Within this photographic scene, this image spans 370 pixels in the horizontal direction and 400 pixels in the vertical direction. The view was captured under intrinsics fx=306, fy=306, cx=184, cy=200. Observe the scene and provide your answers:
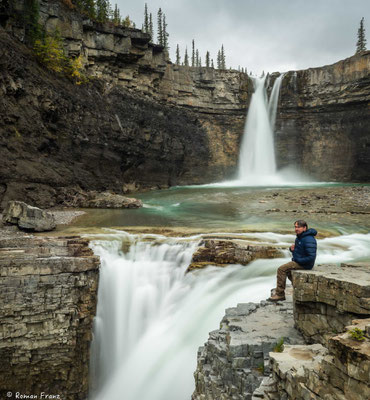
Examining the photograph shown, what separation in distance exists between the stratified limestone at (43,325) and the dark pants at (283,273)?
4.98 m

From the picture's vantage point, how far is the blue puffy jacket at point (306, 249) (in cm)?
553

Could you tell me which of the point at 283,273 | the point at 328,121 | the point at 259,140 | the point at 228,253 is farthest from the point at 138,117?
the point at 283,273

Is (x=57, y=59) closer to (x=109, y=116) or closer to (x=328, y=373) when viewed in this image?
(x=109, y=116)

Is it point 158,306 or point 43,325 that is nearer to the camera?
point 43,325

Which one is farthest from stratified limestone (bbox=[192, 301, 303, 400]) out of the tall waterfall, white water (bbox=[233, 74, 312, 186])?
the tall waterfall

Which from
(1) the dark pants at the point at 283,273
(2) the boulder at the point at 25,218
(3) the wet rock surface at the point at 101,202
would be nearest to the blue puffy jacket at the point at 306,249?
(1) the dark pants at the point at 283,273

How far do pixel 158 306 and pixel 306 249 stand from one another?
464 cm

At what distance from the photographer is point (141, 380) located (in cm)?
700

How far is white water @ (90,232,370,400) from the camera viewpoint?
6918 millimetres

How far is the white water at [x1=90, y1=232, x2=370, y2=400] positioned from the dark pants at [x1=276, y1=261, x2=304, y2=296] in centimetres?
119

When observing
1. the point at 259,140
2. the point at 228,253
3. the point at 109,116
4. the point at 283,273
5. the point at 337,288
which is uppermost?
the point at 259,140

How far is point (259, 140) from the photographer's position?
32.5 meters

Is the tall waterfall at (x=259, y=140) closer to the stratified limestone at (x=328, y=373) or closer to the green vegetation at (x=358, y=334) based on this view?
the stratified limestone at (x=328, y=373)

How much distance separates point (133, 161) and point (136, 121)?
346cm
